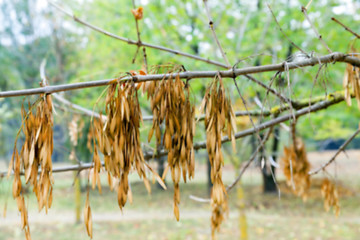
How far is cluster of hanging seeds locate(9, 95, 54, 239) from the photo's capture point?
1.00 m

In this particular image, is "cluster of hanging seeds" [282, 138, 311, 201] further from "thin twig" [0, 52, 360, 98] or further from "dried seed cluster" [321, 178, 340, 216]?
"thin twig" [0, 52, 360, 98]

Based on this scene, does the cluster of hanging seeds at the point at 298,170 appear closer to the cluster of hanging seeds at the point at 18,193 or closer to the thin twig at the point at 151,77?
the thin twig at the point at 151,77

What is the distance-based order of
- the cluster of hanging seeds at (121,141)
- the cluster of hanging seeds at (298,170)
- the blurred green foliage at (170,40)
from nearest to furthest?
the cluster of hanging seeds at (121,141) → the cluster of hanging seeds at (298,170) → the blurred green foliage at (170,40)

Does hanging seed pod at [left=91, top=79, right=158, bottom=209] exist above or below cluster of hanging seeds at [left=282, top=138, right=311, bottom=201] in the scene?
above

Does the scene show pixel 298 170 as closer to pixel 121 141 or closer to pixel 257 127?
pixel 257 127

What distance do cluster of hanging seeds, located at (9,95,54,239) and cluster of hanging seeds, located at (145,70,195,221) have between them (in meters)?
0.34

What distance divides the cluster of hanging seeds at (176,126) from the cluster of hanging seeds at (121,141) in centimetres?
7

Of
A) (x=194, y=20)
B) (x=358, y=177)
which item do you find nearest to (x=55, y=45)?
(x=194, y=20)

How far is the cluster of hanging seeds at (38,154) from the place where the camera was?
1.00m

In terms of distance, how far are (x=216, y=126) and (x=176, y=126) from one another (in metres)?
0.13

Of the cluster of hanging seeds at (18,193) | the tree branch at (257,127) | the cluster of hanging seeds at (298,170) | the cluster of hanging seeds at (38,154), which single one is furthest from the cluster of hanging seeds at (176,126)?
the cluster of hanging seeds at (298,170)

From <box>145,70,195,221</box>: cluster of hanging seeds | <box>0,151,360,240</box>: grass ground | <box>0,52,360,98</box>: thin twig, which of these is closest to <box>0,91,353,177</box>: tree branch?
<box>0,52,360,98</box>: thin twig

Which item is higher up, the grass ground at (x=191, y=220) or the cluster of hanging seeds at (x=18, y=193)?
the cluster of hanging seeds at (x=18, y=193)

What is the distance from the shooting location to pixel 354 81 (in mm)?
1603
